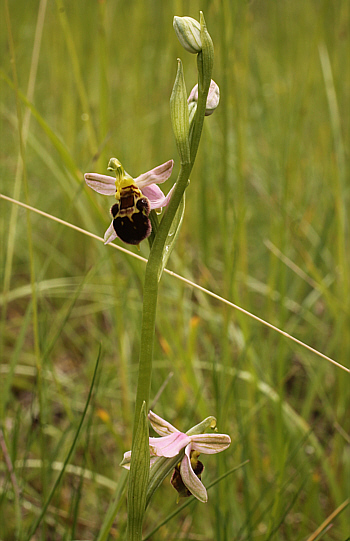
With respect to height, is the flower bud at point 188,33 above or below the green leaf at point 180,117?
above

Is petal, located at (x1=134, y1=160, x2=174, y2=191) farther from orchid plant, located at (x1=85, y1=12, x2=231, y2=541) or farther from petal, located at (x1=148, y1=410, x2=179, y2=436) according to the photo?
petal, located at (x1=148, y1=410, x2=179, y2=436)

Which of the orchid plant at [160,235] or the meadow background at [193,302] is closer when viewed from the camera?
the orchid plant at [160,235]

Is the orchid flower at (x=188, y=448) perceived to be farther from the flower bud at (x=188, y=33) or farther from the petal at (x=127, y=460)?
the flower bud at (x=188, y=33)

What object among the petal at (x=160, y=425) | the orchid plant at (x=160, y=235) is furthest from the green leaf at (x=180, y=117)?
the petal at (x=160, y=425)

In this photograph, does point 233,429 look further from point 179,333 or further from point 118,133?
point 118,133

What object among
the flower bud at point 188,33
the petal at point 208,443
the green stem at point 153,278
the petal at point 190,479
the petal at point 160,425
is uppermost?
the flower bud at point 188,33

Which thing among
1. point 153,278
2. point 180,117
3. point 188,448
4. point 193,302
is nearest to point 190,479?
point 188,448
